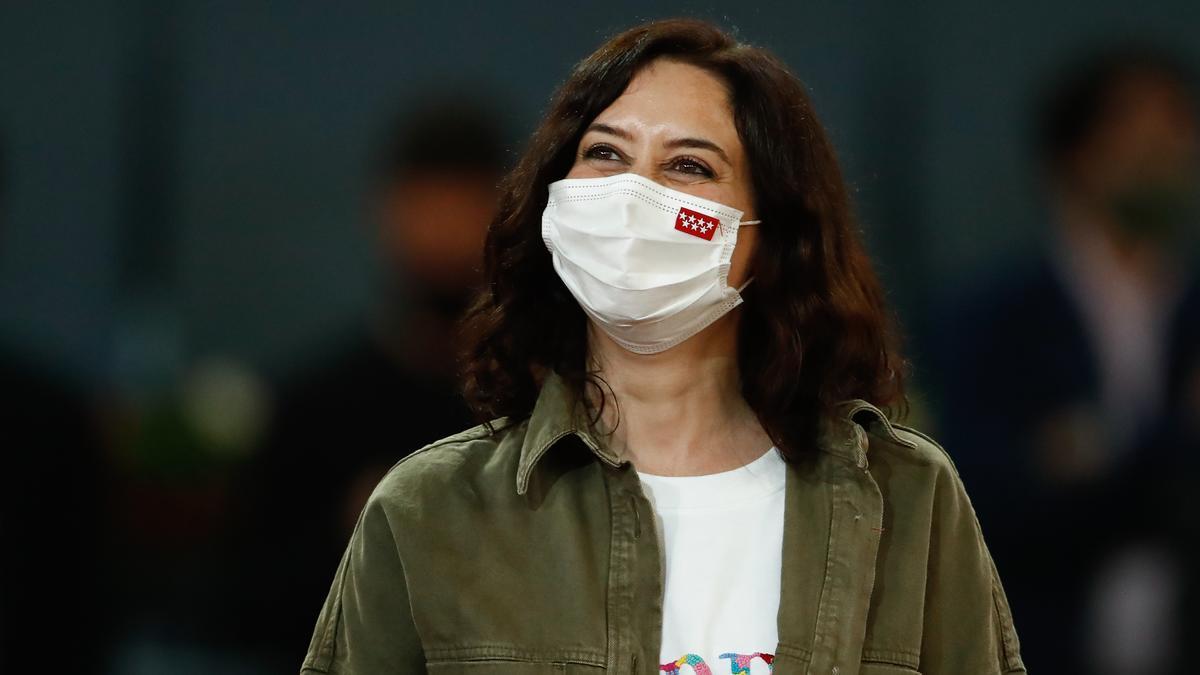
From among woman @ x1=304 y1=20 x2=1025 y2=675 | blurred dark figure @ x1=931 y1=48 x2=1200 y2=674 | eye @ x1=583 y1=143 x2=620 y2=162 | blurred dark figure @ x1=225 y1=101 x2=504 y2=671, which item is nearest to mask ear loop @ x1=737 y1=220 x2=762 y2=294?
woman @ x1=304 y1=20 x2=1025 y2=675

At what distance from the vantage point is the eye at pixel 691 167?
79.8 inches

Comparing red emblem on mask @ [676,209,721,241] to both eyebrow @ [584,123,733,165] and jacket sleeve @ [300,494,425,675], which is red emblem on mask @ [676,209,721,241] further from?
jacket sleeve @ [300,494,425,675]

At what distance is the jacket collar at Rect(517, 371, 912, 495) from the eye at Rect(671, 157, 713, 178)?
0.31 meters

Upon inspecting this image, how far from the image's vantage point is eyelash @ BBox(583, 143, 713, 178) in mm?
2027

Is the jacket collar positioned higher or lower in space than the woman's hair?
lower

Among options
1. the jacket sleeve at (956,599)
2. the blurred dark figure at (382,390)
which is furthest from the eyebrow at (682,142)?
the blurred dark figure at (382,390)

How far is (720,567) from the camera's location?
1.93 meters

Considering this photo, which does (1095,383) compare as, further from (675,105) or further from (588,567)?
(588,567)

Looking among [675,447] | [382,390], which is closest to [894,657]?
[675,447]

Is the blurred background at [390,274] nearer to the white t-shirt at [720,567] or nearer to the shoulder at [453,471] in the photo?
the shoulder at [453,471]

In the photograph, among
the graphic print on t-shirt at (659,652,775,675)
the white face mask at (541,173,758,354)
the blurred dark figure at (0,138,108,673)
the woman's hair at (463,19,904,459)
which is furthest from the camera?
the blurred dark figure at (0,138,108,673)

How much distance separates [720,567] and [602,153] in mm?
547

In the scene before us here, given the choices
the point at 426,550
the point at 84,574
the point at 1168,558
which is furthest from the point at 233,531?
the point at 1168,558

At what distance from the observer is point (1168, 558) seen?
11.8 feet
